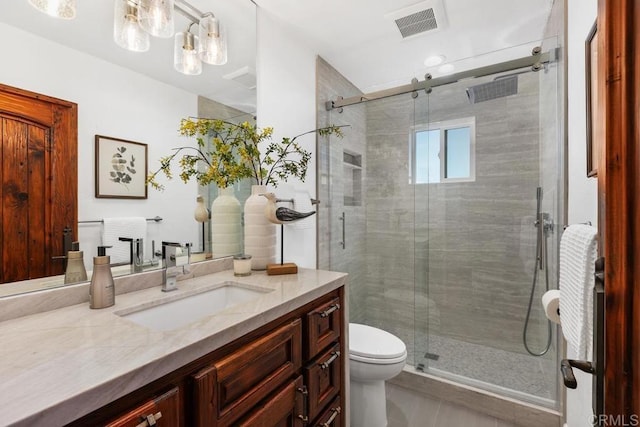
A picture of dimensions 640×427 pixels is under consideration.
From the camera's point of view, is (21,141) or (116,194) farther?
(116,194)

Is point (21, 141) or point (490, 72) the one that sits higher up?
point (490, 72)

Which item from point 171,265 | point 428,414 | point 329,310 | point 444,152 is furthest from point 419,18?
point 428,414

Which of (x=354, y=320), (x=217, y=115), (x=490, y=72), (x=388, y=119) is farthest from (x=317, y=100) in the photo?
(x=354, y=320)

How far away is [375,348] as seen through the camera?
1678 mm

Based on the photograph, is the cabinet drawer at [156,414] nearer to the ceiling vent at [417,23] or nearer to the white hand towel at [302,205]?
the white hand towel at [302,205]

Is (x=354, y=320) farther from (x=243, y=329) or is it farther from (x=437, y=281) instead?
(x=243, y=329)

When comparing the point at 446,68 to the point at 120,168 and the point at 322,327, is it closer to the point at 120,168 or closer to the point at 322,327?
the point at 322,327

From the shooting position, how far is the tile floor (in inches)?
68.2

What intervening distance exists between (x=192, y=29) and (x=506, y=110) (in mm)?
2401

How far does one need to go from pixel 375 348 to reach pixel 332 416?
51 centimetres

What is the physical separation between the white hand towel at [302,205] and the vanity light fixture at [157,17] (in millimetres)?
1130

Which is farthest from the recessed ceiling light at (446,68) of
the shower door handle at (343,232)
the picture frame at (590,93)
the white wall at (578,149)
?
the shower door handle at (343,232)

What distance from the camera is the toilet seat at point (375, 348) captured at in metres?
1.58

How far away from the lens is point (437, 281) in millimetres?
2643
